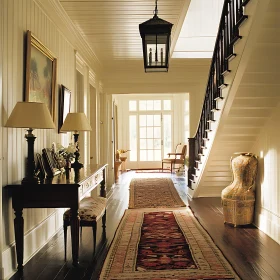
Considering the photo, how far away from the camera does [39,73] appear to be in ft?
14.6

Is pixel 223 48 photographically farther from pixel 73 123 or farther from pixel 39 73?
pixel 39 73

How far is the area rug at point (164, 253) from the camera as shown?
3.43m

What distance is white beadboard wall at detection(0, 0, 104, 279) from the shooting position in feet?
11.5

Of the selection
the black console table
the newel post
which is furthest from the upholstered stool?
the newel post

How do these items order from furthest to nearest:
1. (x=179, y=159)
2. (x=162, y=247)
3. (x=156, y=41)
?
(x=179, y=159)
(x=162, y=247)
(x=156, y=41)

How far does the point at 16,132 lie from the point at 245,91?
2.57 meters

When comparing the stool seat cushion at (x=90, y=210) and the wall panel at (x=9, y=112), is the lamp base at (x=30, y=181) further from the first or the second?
the stool seat cushion at (x=90, y=210)

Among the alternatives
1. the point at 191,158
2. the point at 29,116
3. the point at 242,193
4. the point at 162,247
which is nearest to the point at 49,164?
the point at 29,116

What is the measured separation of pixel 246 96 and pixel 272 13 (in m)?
1.38

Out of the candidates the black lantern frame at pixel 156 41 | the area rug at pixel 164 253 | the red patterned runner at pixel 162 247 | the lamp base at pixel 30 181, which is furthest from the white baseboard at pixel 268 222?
the lamp base at pixel 30 181

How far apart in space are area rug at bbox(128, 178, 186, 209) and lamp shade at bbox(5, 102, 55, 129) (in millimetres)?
3890

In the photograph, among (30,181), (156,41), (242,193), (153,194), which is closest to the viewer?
(30,181)

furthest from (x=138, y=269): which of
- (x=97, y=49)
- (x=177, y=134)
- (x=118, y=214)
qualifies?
(x=177, y=134)

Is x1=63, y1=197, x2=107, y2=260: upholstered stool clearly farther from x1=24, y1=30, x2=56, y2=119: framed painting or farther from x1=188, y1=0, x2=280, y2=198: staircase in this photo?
x1=188, y1=0, x2=280, y2=198: staircase
